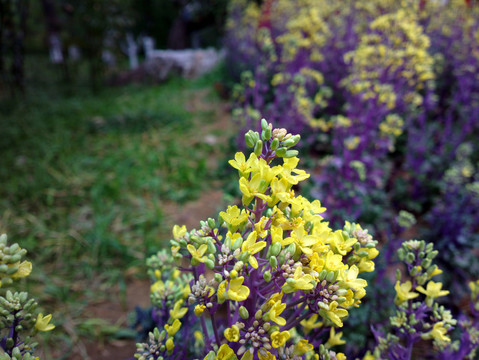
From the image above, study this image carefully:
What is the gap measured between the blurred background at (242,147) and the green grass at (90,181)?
1cm

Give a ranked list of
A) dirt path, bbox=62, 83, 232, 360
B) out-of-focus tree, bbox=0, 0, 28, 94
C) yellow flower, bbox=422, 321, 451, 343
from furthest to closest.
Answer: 1. out-of-focus tree, bbox=0, 0, 28, 94
2. dirt path, bbox=62, 83, 232, 360
3. yellow flower, bbox=422, 321, 451, 343

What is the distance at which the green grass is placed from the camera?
2201 mm

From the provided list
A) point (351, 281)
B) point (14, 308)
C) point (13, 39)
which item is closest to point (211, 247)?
point (351, 281)

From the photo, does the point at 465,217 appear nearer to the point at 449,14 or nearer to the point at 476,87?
the point at 476,87

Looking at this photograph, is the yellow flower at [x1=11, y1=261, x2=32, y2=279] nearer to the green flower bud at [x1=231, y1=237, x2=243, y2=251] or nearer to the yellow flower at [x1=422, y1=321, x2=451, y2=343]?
the green flower bud at [x1=231, y1=237, x2=243, y2=251]

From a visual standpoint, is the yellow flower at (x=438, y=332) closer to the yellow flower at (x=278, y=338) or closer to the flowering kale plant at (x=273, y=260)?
the flowering kale plant at (x=273, y=260)

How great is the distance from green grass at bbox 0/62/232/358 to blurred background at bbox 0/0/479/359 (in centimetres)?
1

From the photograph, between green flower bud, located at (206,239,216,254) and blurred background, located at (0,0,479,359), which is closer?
green flower bud, located at (206,239,216,254)

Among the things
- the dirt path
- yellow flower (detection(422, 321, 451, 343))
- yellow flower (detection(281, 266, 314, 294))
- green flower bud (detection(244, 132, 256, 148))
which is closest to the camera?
yellow flower (detection(281, 266, 314, 294))

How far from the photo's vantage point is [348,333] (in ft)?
5.16

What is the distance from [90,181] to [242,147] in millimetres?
1548

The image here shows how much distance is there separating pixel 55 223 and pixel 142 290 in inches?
38.3

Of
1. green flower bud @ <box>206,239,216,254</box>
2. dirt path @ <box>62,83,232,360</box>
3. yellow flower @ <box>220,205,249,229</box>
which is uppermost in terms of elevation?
yellow flower @ <box>220,205,249,229</box>

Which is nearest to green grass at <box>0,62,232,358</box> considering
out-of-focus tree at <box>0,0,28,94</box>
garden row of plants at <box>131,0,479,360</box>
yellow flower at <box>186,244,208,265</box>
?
out-of-focus tree at <box>0,0,28,94</box>
